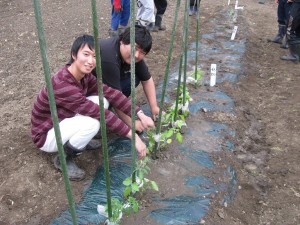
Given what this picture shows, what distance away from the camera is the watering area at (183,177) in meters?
1.98

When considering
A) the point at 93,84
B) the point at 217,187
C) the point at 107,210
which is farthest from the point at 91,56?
the point at 217,187

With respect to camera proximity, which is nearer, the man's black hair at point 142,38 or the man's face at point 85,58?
the man's face at point 85,58

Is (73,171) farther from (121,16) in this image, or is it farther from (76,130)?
(121,16)

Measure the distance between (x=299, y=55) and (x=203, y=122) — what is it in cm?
251

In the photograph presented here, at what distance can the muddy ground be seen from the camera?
82.8 inches

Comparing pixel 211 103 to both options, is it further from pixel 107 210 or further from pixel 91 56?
pixel 107 210

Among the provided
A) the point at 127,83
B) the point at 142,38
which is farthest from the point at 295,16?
the point at 142,38

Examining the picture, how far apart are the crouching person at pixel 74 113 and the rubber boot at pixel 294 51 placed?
10.5 feet

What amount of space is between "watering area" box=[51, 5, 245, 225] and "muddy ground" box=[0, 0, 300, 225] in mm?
85

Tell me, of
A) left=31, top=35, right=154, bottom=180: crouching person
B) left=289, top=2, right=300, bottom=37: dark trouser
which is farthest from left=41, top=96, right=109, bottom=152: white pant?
left=289, top=2, right=300, bottom=37: dark trouser

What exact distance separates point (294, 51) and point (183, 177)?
3280 mm

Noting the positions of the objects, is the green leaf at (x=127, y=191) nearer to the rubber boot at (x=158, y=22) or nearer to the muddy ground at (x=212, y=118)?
the muddy ground at (x=212, y=118)

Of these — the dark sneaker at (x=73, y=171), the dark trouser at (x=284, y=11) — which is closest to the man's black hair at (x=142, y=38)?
the dark sneaker at (x=73, y=171)

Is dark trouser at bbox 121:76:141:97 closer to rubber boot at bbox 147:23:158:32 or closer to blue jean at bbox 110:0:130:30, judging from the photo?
blue jean at bbox 110:0:130:30
